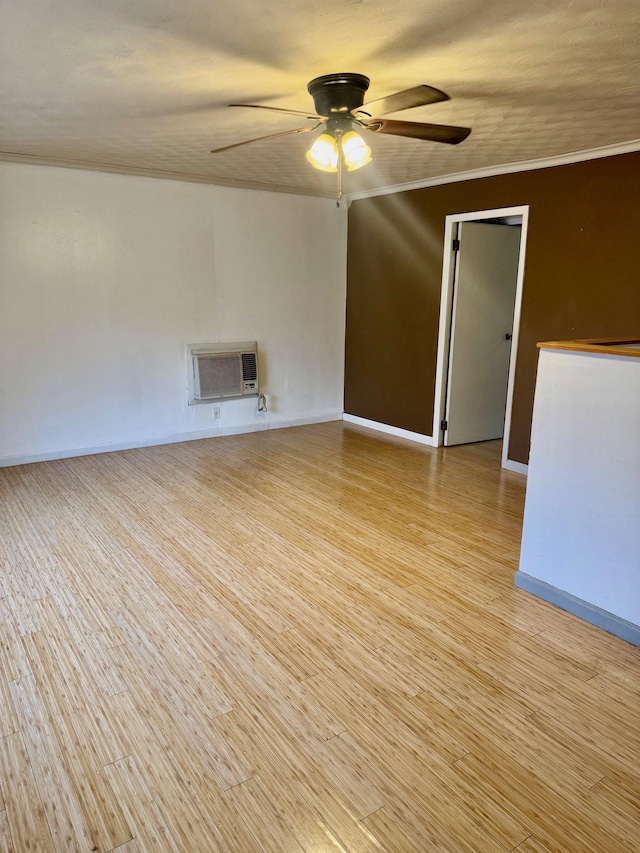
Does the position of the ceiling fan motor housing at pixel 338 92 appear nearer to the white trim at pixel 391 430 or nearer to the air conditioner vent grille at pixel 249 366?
the air conditioner vent grille at pixel 249 366

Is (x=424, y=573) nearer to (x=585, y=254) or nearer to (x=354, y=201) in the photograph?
(x=585, y=254)

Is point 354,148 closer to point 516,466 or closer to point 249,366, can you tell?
point 516,466

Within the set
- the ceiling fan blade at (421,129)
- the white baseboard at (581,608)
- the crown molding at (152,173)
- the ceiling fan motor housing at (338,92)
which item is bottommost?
the white baseboard at (581,608)

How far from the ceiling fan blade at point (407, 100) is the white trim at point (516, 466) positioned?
3.06 m

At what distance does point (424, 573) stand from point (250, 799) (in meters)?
1.61

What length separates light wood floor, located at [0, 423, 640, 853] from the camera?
1626 mm

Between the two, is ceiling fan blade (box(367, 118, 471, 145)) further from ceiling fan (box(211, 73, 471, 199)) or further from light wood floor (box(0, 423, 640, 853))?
light wood floor (box(0, 423, 640, 853))

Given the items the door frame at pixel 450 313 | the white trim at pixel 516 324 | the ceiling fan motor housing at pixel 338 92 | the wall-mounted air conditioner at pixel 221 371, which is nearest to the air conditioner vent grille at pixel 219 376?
the wall-mounted air conditioner at pixel 221 371

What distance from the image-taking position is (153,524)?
3.65 m

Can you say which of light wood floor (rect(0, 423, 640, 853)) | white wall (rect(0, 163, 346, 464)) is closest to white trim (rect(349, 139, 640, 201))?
white wall (rect(0, 163, 346, 464))

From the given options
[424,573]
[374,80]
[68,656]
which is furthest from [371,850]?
[374,80]

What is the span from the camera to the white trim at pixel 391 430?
5.57 meters

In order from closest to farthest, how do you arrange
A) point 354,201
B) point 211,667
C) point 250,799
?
point 250,799, point 211,667, point 354,201

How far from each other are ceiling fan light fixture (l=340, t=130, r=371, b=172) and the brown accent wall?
204 centimetres
